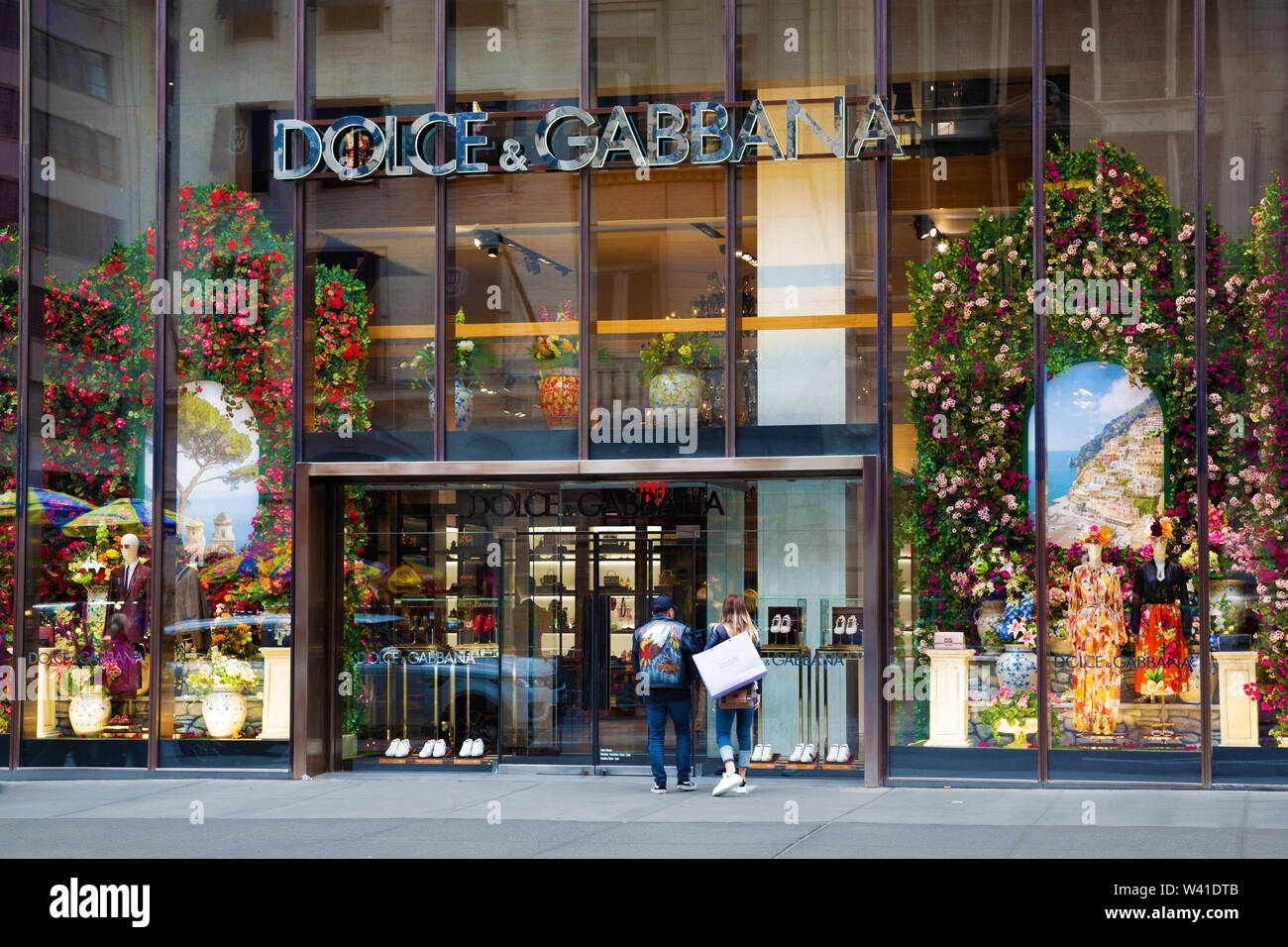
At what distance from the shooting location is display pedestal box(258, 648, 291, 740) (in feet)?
48.6

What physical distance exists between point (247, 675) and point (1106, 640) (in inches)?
331

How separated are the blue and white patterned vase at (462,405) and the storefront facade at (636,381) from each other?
0.03m

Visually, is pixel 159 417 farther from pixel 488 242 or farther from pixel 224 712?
pixel 488 242

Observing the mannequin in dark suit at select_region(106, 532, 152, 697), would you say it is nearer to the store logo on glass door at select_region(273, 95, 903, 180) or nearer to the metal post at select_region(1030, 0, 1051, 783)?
the store logo on glass door at select_region(273, 95, 903, 180)

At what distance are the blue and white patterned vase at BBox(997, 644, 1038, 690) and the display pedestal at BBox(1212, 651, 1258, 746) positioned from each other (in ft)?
5.25

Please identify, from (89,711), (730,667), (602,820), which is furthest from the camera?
(89,711)

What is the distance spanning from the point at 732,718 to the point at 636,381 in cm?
343

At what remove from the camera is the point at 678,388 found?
14531 mm

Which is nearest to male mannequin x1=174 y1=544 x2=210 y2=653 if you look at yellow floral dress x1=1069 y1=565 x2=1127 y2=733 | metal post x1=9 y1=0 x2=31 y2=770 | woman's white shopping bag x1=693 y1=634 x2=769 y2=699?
metal post x1=9 y1=0 x2=31 y2=770

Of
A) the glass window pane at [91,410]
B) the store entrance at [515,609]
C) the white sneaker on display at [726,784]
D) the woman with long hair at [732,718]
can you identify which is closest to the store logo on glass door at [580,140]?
the glass window pane at [91,410]

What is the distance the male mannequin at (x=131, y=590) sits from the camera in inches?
597

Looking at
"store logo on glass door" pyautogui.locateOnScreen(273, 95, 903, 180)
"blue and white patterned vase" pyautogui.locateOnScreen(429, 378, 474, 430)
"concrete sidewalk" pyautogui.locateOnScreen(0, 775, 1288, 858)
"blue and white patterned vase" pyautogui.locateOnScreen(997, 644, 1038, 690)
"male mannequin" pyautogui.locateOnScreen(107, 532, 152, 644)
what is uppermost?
"store logo on glass door" pyautogui.locateOnScreen(273, 95, 903, 180)

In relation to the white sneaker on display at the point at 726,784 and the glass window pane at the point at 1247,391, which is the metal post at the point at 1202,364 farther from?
the white sneaker on display at the point at 726,784

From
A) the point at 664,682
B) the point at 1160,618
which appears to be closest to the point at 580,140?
the point at 664,682
